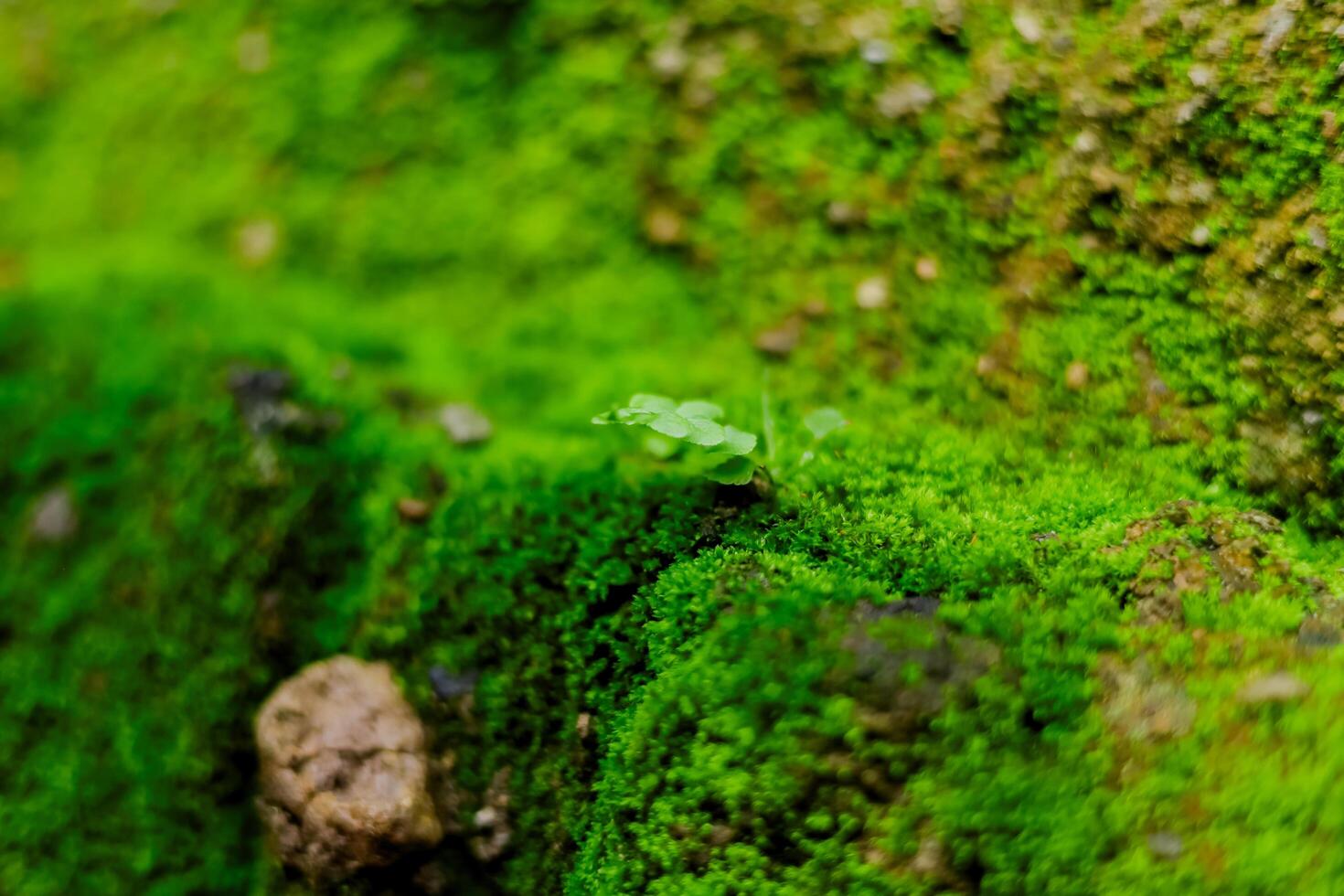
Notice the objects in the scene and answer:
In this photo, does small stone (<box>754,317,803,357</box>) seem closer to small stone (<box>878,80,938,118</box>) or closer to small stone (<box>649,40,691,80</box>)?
small stone (<box>878,80,938,118</box>)

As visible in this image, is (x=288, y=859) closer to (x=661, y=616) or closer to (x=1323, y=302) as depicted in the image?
(x=661, y=616)

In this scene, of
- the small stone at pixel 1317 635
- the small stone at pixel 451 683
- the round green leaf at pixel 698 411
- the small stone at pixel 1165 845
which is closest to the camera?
the small stone at pixel 1165 845

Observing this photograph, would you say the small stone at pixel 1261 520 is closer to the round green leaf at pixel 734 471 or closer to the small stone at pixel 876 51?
the round green leaf at pixel 734 471

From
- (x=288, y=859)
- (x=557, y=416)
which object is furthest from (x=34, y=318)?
(x=288, y=859)

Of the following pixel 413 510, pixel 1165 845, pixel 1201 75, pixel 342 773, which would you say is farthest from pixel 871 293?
pixel 342 773

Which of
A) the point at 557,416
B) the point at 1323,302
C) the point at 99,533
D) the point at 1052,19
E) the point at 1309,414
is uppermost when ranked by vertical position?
the point at 1052,19

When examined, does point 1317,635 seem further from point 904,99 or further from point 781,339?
point 904,99

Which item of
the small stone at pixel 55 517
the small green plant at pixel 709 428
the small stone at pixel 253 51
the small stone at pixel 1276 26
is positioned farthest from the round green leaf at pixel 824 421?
the small stone at pixel 253 51
